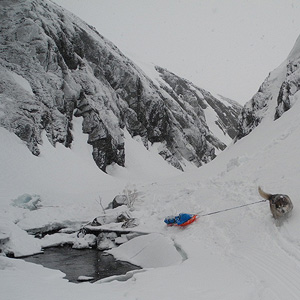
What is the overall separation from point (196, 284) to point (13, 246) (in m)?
10.6

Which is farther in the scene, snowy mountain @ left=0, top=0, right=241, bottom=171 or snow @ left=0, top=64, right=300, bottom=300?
snowy mountain @ left=0, top=0, right=241, bottom=171

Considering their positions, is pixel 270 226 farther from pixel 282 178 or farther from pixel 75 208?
pixel 75 208

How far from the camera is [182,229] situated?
13453 millimetres

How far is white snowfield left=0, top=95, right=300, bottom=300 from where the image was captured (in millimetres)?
6680

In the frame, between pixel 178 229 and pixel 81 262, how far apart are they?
5.17m

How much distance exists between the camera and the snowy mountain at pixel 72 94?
103 ft

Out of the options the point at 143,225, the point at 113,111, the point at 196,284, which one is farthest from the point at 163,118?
the point at 196,284

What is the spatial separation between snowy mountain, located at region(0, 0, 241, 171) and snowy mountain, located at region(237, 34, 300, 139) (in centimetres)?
1990

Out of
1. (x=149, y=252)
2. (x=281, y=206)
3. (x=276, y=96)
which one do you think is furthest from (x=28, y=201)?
(x=276, y=96)

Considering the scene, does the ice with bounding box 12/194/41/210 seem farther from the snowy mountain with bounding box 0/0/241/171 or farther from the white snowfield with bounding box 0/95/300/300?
the snowy mountain with bounding box 0/0/241/171

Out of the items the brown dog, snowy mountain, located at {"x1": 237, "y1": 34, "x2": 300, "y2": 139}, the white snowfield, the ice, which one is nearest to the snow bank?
the white snowfield

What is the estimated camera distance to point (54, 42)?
38.3 metres

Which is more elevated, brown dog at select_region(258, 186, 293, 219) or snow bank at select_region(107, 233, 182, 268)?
brown dog at select_region(258, 186, 293, 219)

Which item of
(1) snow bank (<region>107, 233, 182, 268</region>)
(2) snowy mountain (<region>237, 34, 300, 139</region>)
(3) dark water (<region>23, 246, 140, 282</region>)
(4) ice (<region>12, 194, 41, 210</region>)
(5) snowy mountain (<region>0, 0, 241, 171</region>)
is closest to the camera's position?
(1) snow bank (<region>107, 233, 182, 268</region>)
